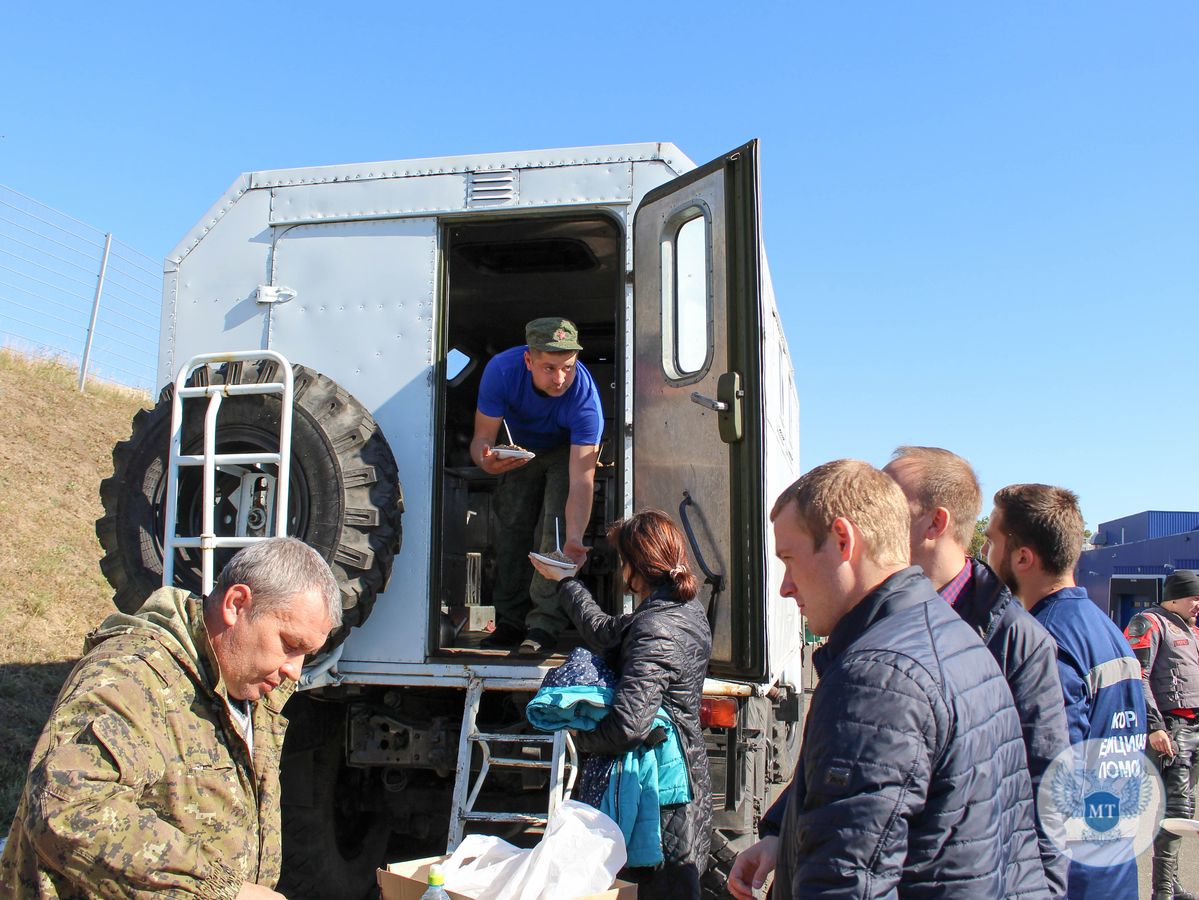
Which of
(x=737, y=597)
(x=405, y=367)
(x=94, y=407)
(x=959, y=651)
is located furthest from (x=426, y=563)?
(x=94, y=407)

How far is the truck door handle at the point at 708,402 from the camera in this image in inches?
146

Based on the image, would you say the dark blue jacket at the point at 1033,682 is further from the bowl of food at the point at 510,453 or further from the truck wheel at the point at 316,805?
the truck wheel at the point at 316,805

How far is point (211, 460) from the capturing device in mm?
3746

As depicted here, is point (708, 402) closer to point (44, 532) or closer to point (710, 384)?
point (710, 384)

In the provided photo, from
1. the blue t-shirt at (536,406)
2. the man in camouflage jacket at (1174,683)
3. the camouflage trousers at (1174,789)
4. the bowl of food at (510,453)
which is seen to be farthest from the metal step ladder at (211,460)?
the man in camouflage jacket at (1174,683)

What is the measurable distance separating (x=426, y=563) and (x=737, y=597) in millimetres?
1381

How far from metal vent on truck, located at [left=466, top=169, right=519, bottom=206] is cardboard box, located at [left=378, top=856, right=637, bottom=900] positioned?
2799 millimetres

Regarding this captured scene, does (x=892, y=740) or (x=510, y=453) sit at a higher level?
(x=510, y=453)

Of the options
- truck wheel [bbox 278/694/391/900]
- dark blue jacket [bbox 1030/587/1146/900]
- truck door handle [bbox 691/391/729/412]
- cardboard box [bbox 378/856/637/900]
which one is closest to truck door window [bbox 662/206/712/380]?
truck door handle [bbox 691/391/729/412]

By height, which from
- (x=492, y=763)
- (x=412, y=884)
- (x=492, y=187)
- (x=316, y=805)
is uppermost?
(x=492, y=187)

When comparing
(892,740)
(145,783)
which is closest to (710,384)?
(892,740)

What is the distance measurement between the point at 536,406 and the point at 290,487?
1.31 metres

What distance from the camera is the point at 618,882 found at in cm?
266

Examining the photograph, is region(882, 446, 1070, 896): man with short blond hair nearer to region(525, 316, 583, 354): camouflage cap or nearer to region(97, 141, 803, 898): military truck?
region(97, 141, 803, 898): military truck
